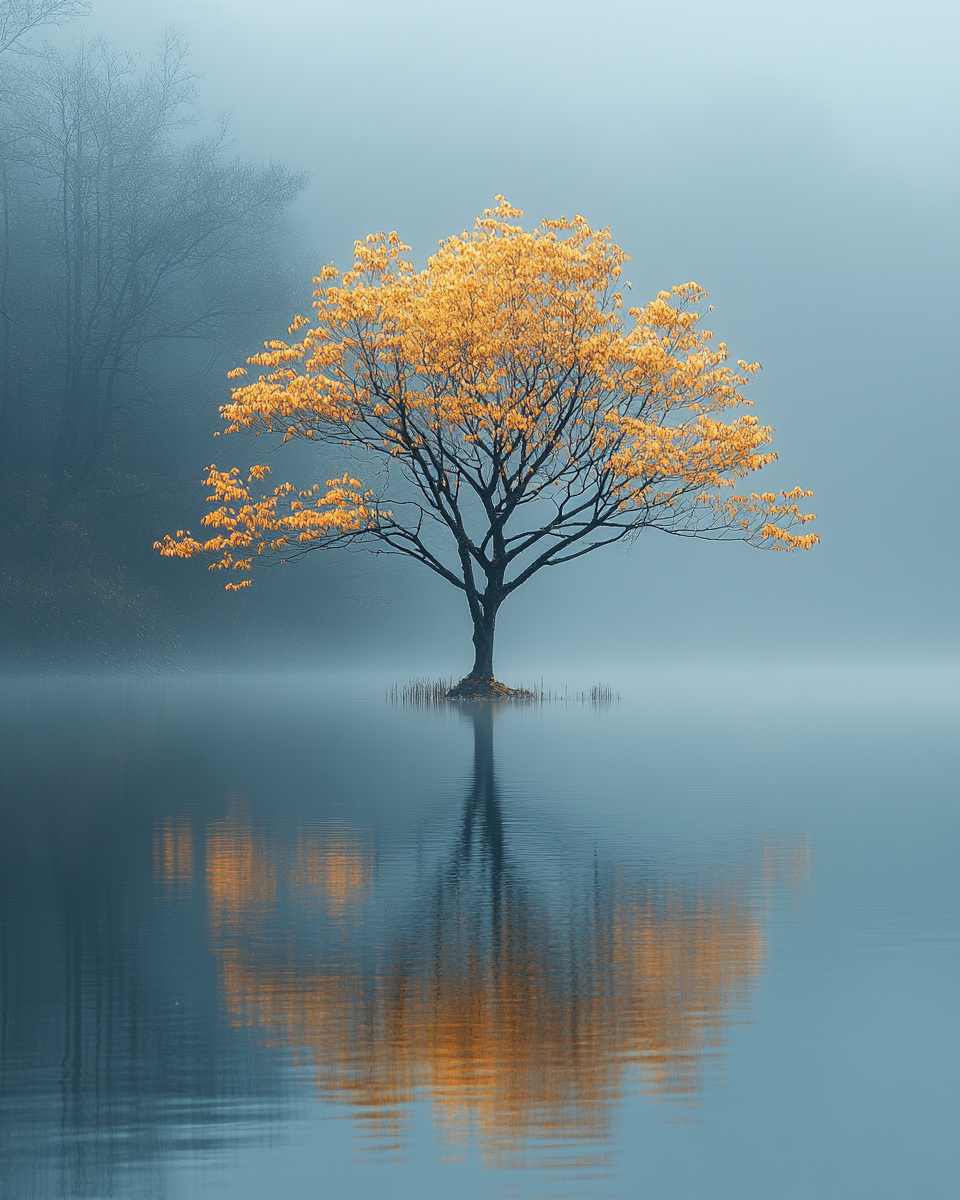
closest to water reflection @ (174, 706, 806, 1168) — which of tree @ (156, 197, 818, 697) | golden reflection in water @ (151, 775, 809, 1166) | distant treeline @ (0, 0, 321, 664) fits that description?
golden reflection in water @ (151, 775, 809, 1166)

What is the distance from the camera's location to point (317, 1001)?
6.05m

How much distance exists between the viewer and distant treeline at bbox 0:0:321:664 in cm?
4544

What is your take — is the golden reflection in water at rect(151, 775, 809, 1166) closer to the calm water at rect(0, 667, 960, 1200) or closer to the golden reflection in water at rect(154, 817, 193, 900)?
the calm water at rect(0, 667, 960, 1200)

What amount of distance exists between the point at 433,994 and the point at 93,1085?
161 centimetres

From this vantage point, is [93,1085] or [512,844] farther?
[512,844]

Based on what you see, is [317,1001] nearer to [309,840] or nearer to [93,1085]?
[93,1085]

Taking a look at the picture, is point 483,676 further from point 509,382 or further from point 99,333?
point 99,333

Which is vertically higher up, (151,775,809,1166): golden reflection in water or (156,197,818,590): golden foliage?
(156,197,818,590): golden foliage

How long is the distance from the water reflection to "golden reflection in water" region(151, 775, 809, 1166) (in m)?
0.01

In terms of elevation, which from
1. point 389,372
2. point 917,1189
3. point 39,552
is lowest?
point 917,1189

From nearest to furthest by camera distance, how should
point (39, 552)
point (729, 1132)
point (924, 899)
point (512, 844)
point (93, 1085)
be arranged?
point (729, 1132)
point (93, 1085)
point (924, 899)
point (512, 844)
point (39, 552)

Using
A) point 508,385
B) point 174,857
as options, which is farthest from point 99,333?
point 174,857

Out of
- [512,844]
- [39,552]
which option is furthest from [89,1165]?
[39,552]

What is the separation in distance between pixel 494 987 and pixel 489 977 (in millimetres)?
193
